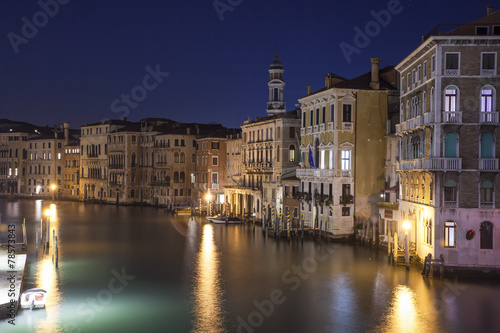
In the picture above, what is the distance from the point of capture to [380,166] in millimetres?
37969

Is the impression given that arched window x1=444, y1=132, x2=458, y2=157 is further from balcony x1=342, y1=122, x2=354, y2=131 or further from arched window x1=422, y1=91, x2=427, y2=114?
balcony x1=342, y1=122, x2=354, y2=131

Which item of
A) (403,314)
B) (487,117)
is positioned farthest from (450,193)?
(403,314)

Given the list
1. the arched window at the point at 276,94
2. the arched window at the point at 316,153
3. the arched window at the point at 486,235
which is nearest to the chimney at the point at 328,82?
the arched window at the point at 316,153

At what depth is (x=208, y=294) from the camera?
2394 centimetres

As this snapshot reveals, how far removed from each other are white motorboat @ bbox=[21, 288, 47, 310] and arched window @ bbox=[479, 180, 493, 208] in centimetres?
1758

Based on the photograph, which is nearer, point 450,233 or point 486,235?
point 486,235

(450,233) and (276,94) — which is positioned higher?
(276,94)

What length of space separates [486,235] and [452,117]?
16.6 feet

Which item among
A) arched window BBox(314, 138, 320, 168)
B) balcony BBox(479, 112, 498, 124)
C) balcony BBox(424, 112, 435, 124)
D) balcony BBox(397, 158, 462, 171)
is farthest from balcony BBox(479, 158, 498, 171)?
arched window BBox(314, 138, 320, 168)

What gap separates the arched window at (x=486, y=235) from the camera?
25.7m

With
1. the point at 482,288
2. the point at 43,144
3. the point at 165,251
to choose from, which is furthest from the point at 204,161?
the point at 482,288

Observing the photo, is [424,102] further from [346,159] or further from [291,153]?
[291,153]

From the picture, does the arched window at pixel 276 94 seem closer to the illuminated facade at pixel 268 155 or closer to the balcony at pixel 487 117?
the illuminated facade at pixel 268 155

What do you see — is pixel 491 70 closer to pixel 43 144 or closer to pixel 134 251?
pixel 134 251
